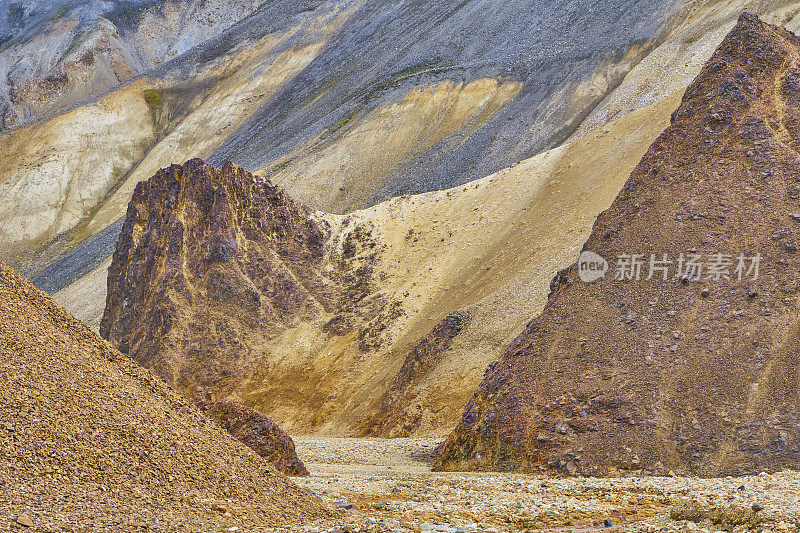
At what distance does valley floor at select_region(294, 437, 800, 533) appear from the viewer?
35.4ft

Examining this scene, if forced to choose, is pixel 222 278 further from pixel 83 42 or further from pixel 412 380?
pixel 83 42

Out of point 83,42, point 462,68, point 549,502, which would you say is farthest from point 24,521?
point 83,42

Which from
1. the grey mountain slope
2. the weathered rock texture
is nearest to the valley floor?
the weathered rock texture

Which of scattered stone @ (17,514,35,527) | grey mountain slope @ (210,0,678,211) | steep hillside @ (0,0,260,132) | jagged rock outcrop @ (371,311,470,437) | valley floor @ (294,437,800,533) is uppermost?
steep hillside @ (0,0,260,132)

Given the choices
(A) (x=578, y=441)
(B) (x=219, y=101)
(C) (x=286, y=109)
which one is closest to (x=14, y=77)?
(B) (x=219, y=101)

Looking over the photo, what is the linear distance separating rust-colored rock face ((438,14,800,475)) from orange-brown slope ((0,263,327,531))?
800cm

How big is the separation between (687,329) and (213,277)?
90.3ft

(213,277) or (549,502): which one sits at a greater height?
(213,277)

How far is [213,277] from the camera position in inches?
1634

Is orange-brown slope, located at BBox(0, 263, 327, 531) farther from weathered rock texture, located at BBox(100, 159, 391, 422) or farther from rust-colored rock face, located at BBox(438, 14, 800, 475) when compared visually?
weathered rock texture, located at BBox(100, 159, 391, 422)

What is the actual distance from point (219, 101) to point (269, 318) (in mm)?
60366

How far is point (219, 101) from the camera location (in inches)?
3794

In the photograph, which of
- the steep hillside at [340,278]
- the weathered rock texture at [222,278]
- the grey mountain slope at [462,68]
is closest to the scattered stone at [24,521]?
the steep hillside at [340,278]

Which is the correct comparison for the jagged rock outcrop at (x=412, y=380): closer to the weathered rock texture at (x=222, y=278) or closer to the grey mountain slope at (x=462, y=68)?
the weathered rock texture at (x=222, y=278)
